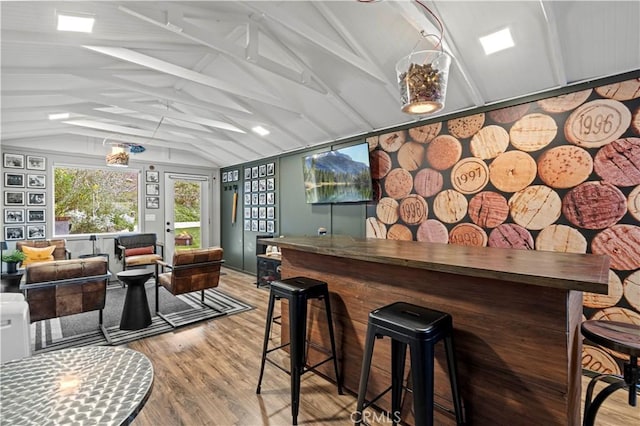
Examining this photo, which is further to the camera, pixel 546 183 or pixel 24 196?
pixel 24 196

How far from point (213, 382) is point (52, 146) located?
17.6ft

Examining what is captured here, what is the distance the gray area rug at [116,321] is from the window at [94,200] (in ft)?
5.55

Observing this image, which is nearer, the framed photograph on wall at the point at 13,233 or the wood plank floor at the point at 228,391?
the wood plank floor at the point at 228,391

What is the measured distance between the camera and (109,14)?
2123 millimetres

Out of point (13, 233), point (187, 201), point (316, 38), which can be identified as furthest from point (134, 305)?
point (187, 201)

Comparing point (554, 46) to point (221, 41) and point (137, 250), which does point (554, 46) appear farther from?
point (137, 250)

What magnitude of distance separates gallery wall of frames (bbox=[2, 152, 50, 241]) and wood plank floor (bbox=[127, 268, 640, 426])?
368 cm

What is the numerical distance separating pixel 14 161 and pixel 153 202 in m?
2.15

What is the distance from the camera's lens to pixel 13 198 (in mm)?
4730

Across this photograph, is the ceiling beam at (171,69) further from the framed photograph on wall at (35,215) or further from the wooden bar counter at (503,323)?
the framed photograph on wall at (35,215)

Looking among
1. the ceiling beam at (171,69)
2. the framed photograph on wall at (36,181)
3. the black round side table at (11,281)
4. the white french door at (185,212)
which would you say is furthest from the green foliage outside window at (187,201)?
the ceiling beam at (171,69)

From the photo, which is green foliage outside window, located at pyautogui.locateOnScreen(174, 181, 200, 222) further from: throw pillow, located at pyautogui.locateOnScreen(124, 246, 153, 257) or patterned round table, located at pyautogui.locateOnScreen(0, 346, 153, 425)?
patterned round table, located at pyautogui.locateOnScreen(0, 346, 153, 425)

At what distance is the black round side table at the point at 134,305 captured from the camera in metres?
3.30

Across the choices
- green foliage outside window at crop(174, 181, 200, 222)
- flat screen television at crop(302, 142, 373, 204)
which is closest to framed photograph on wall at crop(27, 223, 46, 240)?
green foliage outside window at crop(174, 181, 200, 222)
